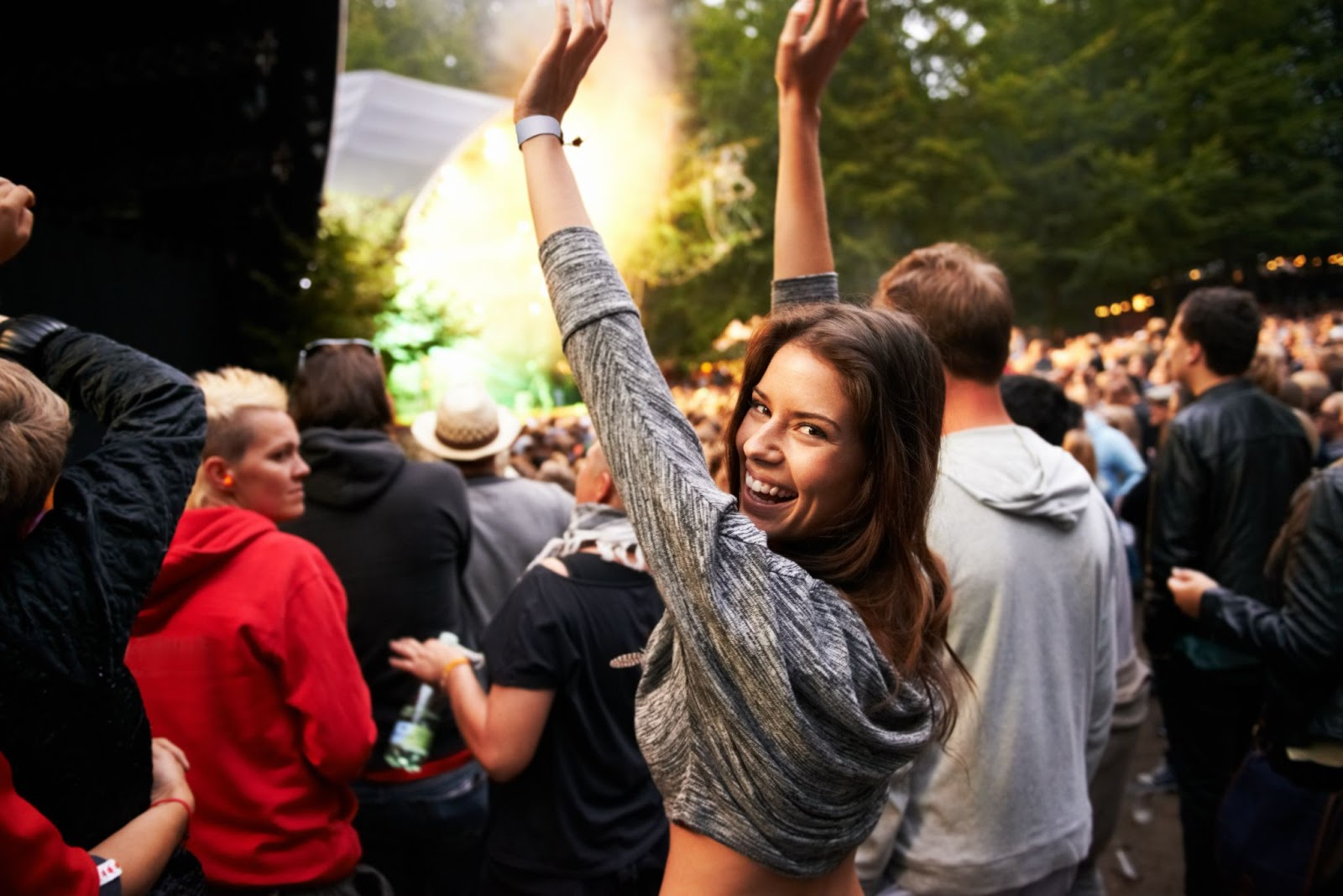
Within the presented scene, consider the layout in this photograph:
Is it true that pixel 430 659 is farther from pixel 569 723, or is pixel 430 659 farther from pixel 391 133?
pixel 391 133

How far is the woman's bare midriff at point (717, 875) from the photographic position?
1.23 meters

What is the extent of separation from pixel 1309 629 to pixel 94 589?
2.73m

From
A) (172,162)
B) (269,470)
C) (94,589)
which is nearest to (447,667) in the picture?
(269,470)

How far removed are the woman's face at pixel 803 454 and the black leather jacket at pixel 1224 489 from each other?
8.89 feet

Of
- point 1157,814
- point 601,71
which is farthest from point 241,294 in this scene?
point 601,71

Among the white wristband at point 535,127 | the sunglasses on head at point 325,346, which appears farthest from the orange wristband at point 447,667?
the white wristband at point 535,127

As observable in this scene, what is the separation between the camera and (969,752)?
1.93 m

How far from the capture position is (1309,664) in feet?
7.99

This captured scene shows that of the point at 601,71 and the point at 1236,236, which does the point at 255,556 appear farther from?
the point at 1236,236

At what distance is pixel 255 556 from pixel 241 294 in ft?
24.6

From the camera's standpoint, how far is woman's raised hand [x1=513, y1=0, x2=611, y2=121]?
1.16 meters

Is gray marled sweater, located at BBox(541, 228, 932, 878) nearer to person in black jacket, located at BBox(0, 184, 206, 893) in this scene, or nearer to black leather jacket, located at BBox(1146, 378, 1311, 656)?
person in black jacket, located at BBox(0, 184, 206, 893)

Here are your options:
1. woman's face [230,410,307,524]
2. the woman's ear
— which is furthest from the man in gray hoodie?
the woman's ear

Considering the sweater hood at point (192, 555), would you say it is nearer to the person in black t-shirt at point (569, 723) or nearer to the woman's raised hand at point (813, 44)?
the person in black t-shirt at point (569, 723)
